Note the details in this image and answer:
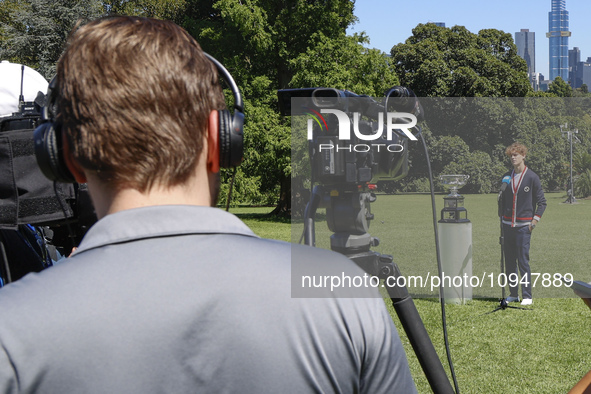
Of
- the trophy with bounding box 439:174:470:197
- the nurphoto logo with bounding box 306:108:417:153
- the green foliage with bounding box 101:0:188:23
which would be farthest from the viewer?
the green foliage with bounding box 101:0:188:23

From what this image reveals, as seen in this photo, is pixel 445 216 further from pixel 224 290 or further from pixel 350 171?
pixel 224 290

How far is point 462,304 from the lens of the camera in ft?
22.1

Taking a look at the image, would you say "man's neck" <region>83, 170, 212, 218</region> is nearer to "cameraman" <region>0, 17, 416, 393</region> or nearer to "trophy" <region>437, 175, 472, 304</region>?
"cameraman" <region>0, 17, 416, 393</region>

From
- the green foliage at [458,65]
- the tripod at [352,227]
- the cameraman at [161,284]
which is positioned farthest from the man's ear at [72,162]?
the green foliage at [458,65]

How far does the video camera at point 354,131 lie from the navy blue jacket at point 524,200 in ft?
12.3

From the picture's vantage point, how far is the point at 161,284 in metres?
0.72

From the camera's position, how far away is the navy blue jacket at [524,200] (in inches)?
227

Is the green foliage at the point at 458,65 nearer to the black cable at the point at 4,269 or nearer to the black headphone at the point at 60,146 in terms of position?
the black cable at the point at 4,269

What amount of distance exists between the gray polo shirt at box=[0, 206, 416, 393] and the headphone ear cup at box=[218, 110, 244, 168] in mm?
181

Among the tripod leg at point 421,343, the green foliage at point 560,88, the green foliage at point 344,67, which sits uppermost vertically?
the green foliage at point 560,88

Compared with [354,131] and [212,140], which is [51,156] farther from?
[354,131]

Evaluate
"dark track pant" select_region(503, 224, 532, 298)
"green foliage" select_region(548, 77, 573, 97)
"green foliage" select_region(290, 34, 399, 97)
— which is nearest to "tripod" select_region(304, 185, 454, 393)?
"dark track pant" select_region(503, 224, 532, 298)

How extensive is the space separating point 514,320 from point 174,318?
6002 millimetres

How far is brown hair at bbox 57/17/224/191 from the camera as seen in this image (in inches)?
31.1
